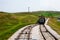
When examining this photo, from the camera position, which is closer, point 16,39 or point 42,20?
point 16,39

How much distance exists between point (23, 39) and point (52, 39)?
379 centimetres

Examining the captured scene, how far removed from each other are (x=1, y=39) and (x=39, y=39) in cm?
514

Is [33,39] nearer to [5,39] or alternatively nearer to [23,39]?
[23,39]

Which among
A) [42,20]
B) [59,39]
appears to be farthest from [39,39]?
[42,20]

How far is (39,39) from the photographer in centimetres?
2742

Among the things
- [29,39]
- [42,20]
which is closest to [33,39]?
[29,39]

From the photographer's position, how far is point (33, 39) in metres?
27.5

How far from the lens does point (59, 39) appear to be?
2645 cm

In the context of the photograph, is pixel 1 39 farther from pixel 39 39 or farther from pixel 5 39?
pixel 39 39

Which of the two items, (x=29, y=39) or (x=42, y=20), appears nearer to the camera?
(x=29, y=39)

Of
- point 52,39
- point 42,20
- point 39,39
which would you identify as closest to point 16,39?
point 39,39

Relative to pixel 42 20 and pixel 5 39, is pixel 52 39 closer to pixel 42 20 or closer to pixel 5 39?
pixel 5 39

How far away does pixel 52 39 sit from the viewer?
89.1 feet

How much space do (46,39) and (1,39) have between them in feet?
20.1
